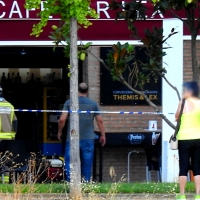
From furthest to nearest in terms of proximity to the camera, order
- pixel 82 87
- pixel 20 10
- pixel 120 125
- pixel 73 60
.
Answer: pixel 120 125
pixel 20 10
pixel 82 87
pixel 73 60

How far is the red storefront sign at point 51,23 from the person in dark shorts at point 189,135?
4240 mm

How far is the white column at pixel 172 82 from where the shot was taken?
44.1ft

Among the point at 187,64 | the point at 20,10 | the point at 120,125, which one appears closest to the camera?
the point at 20,10

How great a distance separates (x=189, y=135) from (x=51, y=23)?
506 centimetres

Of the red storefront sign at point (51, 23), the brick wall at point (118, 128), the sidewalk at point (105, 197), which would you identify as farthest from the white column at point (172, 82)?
the sidewalk at point (105, 197)

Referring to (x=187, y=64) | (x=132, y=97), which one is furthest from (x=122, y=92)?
(x=187, y=64)

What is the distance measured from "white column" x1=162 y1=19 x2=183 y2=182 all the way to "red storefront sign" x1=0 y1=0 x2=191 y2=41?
0.37m

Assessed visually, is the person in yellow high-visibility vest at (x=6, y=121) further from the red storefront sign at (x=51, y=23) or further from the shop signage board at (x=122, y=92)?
the shop signage board at (x=122, y=92)

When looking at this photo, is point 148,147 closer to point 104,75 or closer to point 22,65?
point 104,75

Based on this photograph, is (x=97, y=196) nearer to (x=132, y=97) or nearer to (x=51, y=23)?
(x=51, y=23)

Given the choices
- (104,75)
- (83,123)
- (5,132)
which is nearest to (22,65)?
(104,75)

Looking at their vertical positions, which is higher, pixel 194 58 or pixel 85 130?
pixel 194 58

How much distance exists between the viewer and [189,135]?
910 centimetres

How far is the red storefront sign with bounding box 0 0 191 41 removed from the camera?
1329cm
